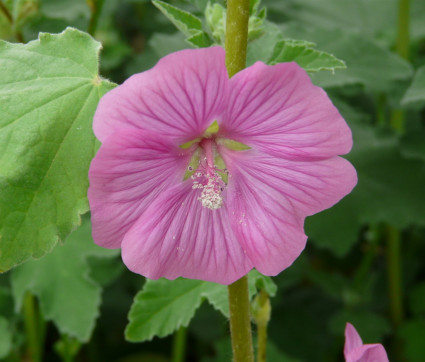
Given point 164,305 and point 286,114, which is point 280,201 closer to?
point 286,114

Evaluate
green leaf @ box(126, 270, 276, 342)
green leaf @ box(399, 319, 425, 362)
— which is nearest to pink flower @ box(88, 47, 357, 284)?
green leaf @ box(126, 270, 276, 342)

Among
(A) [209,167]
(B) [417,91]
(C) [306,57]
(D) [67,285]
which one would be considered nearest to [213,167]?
(A) [209,167]

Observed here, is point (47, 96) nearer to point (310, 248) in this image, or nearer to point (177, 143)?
point (177, 143)

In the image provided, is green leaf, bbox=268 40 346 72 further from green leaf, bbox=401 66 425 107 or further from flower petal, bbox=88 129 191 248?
green leaf, bbox=401 66 425 107

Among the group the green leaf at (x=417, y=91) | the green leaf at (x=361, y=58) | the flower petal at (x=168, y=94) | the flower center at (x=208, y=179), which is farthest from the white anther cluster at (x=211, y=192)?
the green leaf at (x=361, y=58)

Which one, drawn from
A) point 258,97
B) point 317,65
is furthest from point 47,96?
point 317,65
